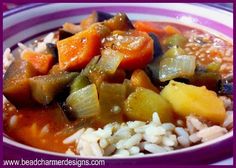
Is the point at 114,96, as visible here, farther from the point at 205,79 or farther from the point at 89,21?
the point at 89,21

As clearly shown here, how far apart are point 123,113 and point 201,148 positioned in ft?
0.80

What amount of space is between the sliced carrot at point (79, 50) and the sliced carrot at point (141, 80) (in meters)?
0.14

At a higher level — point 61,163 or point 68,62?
point 68,62

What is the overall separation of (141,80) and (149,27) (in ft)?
1.40

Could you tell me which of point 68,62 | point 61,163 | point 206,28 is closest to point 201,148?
point 61,163

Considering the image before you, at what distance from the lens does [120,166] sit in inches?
43.2

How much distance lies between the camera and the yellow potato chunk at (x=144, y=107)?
125 centimetres

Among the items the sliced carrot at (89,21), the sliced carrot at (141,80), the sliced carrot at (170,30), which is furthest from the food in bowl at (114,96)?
the sliced carrot at (170,30)

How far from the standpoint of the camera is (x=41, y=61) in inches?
57.4

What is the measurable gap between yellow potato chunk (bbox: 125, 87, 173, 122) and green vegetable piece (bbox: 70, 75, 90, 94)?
13 centimetres

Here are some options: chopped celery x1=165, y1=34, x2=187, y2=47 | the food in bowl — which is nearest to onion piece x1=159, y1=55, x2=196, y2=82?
the food in bowl

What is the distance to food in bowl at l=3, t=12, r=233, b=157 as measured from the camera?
1.20 m

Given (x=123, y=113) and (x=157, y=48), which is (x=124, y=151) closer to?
(x=123, y=113)

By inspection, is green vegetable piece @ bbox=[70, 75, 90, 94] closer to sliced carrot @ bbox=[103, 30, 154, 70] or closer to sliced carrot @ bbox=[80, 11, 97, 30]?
sliced carrot @ bbox=[103, 30, 154, 70]
